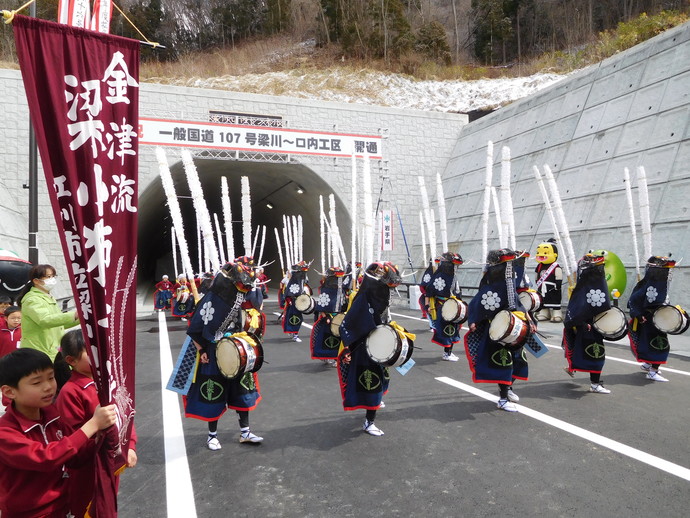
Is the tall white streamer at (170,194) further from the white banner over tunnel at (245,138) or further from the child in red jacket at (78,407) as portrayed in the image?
the white banner over tunnel at (245,138)

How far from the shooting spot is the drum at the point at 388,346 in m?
4.27

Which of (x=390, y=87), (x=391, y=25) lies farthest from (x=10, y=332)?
(x=391, y=25)

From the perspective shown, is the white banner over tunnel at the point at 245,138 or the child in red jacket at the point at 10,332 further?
the white banner over tunnel at the point at 245,138

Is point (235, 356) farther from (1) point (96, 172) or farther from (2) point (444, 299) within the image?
(2) point (444, 299)

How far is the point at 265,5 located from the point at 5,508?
45649mm

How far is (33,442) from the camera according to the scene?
1.82 meters

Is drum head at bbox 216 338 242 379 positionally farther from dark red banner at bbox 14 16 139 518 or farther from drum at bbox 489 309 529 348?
drum at bbox 489 309 529 348

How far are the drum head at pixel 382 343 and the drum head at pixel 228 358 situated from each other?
47.3 inches

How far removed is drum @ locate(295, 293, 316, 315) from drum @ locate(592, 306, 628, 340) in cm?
579

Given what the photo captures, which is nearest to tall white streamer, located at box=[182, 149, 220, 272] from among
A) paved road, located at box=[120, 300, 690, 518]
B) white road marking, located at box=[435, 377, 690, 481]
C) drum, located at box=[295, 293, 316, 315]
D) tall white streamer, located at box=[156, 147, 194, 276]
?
tall white streamer, located at box=[156, 147, 194, 276]

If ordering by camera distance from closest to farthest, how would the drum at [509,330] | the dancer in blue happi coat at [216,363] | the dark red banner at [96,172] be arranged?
the dark red banner at [96,172] → the dancer in blue happi coat at [216,363] → the drum at [509,330]

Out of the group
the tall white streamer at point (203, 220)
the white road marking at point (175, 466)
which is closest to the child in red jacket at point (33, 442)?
the white road marking at point (175, 466)

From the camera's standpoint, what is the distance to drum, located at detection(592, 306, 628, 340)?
562 cm

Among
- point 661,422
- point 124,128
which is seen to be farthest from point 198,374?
point 661,422
